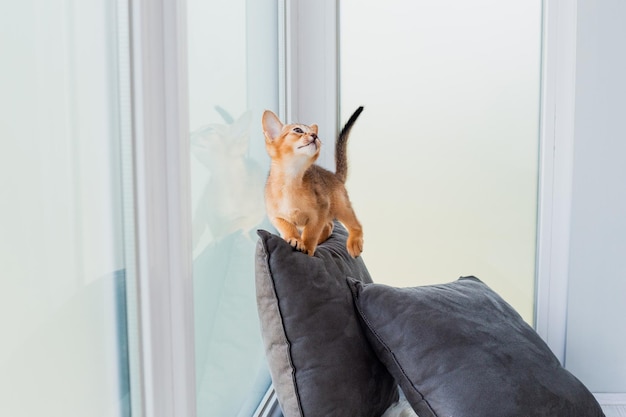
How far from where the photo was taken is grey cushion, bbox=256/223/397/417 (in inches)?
44.1

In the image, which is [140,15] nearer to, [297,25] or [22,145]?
[22,145]

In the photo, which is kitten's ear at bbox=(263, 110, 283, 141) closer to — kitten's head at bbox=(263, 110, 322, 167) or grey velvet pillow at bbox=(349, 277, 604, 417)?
kitten's head at bbox=(263, 110, 322, 167)

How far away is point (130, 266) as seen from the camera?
0.83 meters

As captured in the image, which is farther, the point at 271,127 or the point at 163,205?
the point at 271,127

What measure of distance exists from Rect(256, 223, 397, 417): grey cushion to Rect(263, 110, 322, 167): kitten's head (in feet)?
0.50

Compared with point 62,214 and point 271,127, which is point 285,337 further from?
point 62,214

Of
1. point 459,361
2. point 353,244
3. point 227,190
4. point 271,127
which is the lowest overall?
point 459,361

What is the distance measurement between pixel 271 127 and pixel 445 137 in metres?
0.96

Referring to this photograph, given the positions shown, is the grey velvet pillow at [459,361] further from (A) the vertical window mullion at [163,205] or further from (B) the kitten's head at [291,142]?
(A) the vertical window mullion at [163,205]

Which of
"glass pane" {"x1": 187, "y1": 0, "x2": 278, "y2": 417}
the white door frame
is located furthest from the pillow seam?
the white door frame

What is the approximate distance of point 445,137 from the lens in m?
2.02

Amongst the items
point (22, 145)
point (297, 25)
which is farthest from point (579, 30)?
point (22, 145)

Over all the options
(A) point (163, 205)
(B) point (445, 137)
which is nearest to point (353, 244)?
(A) point (163, 205)

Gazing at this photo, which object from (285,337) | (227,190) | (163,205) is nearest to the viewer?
(163,205)
